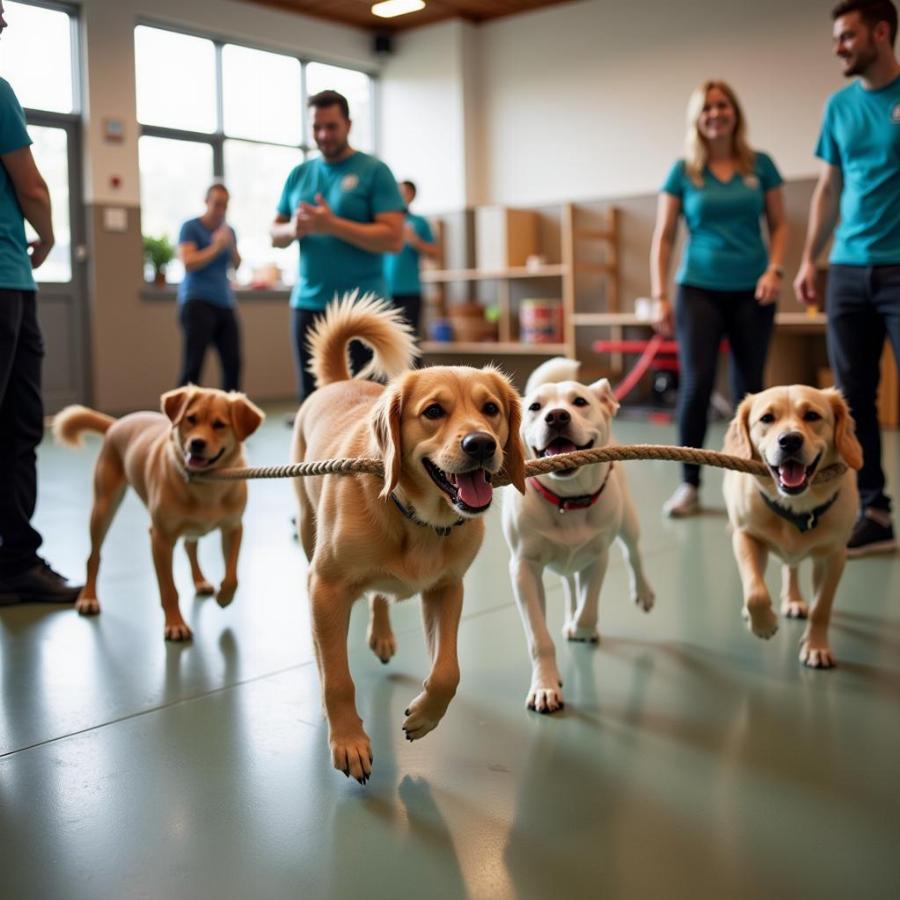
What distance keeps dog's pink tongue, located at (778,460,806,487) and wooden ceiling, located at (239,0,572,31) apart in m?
7.69

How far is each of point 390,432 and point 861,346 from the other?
2.26 meters

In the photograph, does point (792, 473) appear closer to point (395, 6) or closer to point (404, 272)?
point (395, 6)

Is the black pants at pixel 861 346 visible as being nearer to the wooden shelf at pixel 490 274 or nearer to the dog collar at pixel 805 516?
the dog collar at pixel 805 516

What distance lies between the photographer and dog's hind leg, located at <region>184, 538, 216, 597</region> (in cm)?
305

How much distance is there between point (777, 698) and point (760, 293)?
6.82 feet

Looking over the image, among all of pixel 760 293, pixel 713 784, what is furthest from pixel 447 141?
pixel 713 784

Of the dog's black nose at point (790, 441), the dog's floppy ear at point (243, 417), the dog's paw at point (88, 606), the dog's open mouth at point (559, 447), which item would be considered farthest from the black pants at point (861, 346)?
the dog's paw at point (88, 606)

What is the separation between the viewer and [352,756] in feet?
5.59

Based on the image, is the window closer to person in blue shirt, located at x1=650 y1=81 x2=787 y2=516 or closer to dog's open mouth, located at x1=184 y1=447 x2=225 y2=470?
person in blue shirt, located at x1=650 y1=81 x2=787 y2=516

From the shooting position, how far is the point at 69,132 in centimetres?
796

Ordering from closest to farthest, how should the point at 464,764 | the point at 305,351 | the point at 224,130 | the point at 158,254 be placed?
the point at 464,764 → the point at 305,351 → the point at 158,254 → the point at 224,130

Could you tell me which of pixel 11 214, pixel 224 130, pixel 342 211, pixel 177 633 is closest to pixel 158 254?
pixel 224 130

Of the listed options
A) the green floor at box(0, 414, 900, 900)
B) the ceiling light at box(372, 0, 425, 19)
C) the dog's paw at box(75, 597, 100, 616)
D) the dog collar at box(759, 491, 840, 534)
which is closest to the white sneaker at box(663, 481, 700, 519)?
the green floor at box(0, 414, 900, 900)

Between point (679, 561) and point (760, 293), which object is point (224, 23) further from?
point (679, 561)
